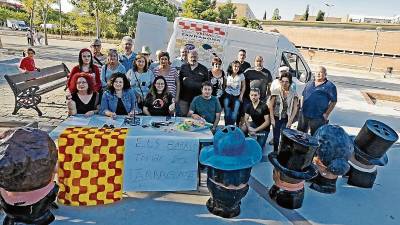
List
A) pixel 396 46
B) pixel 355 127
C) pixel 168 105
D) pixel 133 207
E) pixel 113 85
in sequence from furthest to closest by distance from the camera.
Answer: pixel 396 46
pixel 355 127
pixel 168 105
pixel 113 85
pixel 133 207

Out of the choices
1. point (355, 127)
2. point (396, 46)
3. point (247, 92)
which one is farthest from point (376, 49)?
point (247, 92)

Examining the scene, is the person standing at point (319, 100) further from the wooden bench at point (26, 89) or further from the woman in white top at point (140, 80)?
the wooden bench at point (26, 89)

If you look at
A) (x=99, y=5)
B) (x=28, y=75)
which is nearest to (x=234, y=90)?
(x=28, y=75)

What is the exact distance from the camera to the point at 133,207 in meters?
4.09

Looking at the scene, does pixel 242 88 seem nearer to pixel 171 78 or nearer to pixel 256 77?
pixel 256 77

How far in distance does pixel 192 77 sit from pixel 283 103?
173 centimetres

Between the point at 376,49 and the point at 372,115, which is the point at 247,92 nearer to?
the point at 372,115

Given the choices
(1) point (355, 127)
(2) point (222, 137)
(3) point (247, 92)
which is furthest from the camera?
(1) point (355, 127)

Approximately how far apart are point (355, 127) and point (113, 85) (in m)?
7.46

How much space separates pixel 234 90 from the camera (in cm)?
610

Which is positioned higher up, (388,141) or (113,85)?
(113,85)

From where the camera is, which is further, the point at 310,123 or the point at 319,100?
the point at 310,123

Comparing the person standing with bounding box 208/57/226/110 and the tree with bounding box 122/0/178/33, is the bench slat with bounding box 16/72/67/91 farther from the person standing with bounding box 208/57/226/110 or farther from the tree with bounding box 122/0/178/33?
the tree with bounding box 122/0/178/33

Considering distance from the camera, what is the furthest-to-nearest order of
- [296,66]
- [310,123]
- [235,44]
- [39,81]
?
[296,66]
[235,44]
[39,81]
[310,123]
